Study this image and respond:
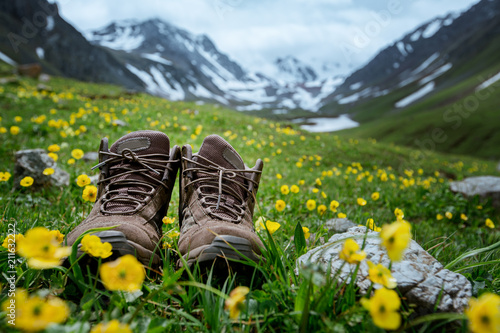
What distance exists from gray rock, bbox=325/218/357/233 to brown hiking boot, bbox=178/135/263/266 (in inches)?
40.3

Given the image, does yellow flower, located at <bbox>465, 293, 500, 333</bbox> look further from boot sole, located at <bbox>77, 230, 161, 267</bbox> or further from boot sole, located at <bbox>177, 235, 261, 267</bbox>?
boot sole, located at <bbox>77, 230, 161, 267</bbox>

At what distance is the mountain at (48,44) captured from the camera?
70125mm

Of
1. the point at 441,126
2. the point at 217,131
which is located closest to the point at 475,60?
the point at 441,126

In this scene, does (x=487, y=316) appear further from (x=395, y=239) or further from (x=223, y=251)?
(x=223, y=251)

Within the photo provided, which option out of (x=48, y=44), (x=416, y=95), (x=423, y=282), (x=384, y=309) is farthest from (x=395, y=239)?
(x=416, y=95)

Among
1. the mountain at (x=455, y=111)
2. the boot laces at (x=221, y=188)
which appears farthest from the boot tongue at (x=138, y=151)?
the mountain at (x=455, y=111)

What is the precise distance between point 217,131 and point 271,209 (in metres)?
6.32

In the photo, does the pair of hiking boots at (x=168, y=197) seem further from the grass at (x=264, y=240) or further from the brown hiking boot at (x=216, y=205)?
the grass at (x=264, y=240)

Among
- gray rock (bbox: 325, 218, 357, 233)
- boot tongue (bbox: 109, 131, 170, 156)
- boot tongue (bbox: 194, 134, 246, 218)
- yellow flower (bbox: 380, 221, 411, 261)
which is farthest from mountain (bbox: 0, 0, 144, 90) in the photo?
yellow flower (bbox: 380, 221, 411, 261)

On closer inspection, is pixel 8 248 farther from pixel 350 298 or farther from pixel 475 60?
pixel 475 60

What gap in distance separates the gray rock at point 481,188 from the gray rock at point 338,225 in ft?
12.4

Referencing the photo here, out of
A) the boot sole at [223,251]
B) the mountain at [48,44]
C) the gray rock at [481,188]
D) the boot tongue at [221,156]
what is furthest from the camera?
the mountain at [48,44]

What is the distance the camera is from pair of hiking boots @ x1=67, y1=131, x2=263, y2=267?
59.8 inches

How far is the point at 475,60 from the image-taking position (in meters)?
108
